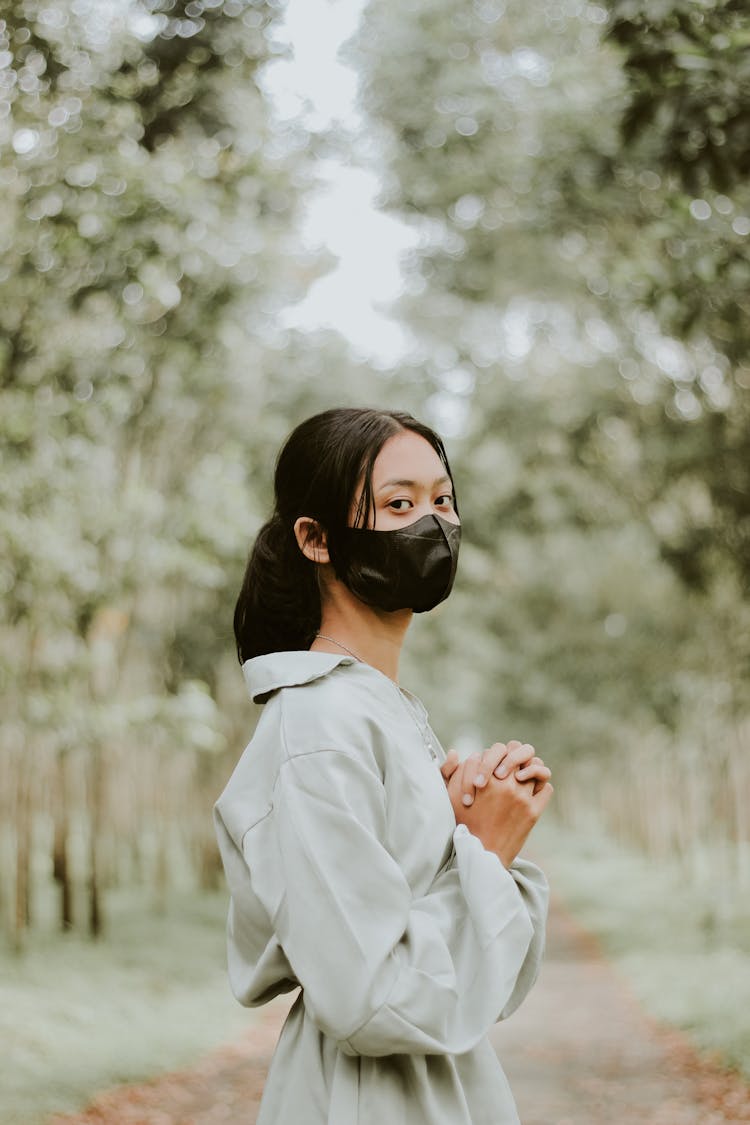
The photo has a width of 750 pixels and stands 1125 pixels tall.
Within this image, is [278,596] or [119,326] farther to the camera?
[119,326]

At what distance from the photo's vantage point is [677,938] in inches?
635

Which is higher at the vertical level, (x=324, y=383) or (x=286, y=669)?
(x=286, y=669)

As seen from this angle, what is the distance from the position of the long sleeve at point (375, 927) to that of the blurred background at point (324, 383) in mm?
3667

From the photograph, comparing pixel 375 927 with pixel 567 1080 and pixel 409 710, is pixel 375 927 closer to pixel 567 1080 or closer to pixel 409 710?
pixel 409 710

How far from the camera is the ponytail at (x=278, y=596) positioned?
7.70ft


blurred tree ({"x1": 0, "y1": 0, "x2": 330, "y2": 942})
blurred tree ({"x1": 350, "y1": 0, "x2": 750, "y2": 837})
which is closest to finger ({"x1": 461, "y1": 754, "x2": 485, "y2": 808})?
blurred tree ({"x1": 0, "y1": 0, "x2": 330, "y2": 942})

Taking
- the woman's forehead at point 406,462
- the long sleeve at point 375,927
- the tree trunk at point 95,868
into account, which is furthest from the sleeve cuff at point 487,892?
the tree trunk at point 95,868

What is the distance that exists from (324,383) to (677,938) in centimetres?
882

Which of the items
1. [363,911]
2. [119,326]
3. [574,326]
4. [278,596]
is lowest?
[574,326]

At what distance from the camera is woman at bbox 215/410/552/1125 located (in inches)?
71.7

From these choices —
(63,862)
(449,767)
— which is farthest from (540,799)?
(63,862)

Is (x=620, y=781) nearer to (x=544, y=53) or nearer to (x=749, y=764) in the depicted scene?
(x=749, y=764)

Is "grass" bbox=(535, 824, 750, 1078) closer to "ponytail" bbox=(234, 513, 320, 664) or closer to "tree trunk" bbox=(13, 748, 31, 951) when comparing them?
"tree trunk" bbox=(13, 748, 31, 951)

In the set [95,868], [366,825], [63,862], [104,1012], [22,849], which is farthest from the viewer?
[63,862]
